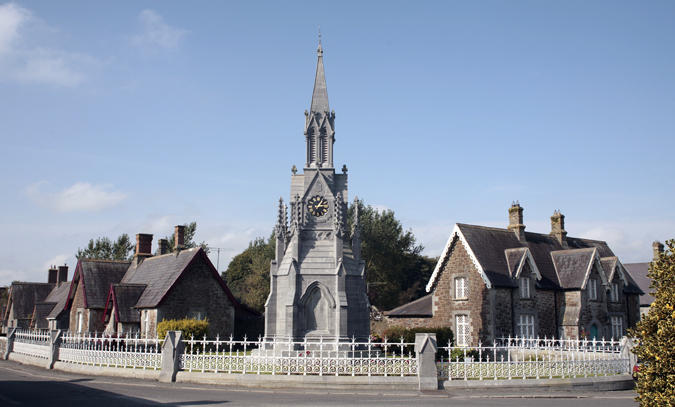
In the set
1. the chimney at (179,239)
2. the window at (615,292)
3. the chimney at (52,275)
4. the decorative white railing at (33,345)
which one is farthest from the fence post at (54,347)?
the chimney at (52,275)

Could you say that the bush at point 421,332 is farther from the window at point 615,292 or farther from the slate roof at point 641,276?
the slate roof at point 641,276

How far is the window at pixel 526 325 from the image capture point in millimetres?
31594

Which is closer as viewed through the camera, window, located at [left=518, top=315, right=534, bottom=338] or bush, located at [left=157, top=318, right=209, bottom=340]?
bush, located at [left=157, top=318, right=209, bottom=340]

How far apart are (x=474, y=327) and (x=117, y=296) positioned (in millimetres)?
20849

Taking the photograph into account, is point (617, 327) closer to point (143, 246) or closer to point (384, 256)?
point (384, 256)

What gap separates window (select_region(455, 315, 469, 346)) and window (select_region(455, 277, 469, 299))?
1179 mm

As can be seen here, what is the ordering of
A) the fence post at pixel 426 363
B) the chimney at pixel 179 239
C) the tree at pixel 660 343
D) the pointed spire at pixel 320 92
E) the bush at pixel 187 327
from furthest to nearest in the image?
the chimney at pixel 179 239
the pointed spire at pixel 320 92
the bush at pixel 187 327
the fence post at pixel 426 363
the tree at pixel 660 343

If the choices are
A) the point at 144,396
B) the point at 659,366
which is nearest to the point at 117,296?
the point at 144,396

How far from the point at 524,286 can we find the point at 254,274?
3844 centimetres

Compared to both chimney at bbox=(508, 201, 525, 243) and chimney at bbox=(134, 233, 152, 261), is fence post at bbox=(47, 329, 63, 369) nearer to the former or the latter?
chimney at bbox=(134, 233, 152, 261)

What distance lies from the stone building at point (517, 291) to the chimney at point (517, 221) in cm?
6

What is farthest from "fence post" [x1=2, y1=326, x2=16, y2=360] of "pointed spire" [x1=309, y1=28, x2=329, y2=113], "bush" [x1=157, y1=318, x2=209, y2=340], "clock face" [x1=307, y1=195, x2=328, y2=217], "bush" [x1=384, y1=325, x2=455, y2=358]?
"bush" [x1=384, y1=325, x2=455, y2=358]

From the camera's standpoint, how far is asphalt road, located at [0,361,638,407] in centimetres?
1408

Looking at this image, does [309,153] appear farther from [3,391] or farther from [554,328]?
[554,328]
